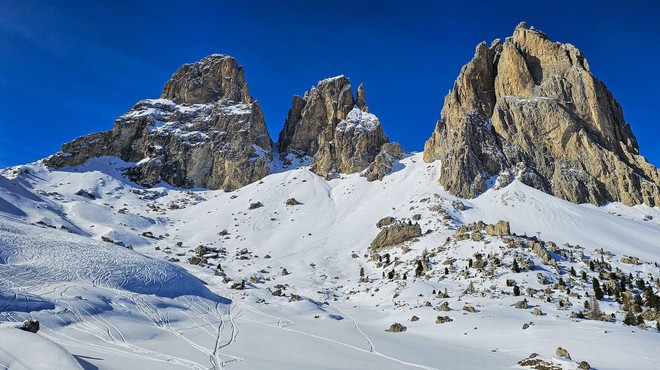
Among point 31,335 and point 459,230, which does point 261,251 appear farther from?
point 31,335

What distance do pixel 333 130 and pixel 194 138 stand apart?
162 feet

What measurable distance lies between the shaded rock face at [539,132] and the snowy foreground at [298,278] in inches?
232

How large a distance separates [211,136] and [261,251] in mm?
73721

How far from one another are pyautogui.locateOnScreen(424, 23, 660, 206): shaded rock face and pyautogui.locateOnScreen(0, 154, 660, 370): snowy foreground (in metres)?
5.90

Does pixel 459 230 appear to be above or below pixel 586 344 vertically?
above

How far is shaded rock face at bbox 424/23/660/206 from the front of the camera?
93.5 meters

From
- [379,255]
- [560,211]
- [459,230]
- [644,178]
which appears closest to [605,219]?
[560,211]

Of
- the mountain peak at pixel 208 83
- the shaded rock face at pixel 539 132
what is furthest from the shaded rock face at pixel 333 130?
the shaded rock face at pixel 539 132

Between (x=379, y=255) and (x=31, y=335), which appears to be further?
(x=379, y=255)

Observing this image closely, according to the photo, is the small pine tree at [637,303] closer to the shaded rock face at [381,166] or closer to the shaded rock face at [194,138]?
the shaded rock face at [381,166]

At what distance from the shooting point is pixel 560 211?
81625mm

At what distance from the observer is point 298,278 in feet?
223

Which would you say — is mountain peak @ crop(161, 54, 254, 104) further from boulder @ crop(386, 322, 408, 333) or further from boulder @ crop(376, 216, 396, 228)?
boulder @ crop(386, 322, 408, 333)

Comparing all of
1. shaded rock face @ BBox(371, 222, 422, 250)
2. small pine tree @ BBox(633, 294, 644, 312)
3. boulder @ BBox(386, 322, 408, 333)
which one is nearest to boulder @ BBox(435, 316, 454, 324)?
boulder @ BBox(386, 322, 408, 333)
